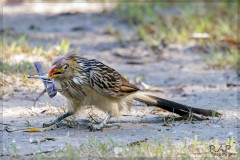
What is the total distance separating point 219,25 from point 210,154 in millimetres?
5372

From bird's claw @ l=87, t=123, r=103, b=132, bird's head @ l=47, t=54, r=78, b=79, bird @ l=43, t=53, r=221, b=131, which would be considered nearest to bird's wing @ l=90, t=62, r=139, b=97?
bird @ l=43, t=53, r=221, b=131

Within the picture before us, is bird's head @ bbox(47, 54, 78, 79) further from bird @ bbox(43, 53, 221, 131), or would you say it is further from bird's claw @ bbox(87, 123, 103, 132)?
bird's claw @ bbox(87, 123, 103, 132)

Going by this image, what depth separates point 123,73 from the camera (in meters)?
6.88

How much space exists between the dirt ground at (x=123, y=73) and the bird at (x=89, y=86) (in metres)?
0.21

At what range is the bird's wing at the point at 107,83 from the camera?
432 cm

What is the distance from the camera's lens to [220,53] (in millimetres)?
7703

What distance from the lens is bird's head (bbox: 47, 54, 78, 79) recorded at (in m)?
4.19

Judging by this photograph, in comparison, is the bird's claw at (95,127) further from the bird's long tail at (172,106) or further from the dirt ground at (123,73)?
the bird's long tail at (172,106)

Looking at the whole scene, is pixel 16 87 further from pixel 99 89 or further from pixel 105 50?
pixel 105 50

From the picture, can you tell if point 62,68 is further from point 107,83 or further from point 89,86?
point 107,83

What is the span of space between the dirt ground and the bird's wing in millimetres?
399

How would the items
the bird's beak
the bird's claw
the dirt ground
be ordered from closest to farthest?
the bird's beak → the dirt ground → the bird's claw

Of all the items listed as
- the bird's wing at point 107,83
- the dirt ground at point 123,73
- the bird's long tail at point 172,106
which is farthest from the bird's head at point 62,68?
the bird's long tail at point 172,106

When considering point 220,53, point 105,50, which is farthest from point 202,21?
point 105,50
